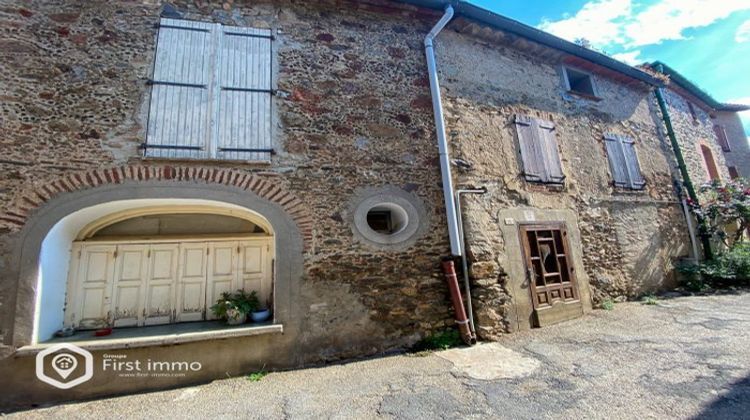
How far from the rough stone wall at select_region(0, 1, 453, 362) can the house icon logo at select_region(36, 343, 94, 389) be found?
1.47 feet

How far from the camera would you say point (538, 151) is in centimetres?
609

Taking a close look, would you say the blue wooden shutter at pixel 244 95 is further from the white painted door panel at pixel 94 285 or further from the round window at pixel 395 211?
the white painted door panel at pixel 94 285

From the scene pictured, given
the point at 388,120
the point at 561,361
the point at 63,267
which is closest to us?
the point at 561,361

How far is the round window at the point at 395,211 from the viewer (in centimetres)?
447

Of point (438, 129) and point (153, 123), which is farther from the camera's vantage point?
point (438, 129)

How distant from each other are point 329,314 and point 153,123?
3.42 m

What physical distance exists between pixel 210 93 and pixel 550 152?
Answer: 6153 millimetres

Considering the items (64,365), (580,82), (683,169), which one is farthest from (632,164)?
(64,365)

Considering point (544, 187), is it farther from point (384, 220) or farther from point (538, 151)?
point (384, 220)

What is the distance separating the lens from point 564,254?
5719 mm

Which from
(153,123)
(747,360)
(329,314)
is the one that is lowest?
(747,360)

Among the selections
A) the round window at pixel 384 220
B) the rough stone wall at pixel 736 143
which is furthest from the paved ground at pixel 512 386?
the rough stone wall at pixel 736 143

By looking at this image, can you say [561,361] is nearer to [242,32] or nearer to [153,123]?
[153,123]

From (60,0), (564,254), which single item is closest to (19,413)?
(60,0)
